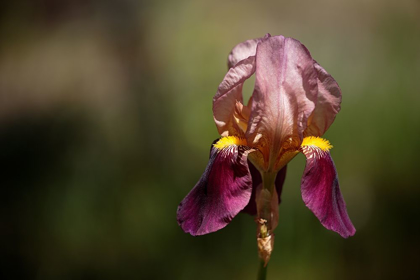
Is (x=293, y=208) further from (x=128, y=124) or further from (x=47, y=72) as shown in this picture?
(x=47, y=72)

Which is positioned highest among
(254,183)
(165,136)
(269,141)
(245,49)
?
(245,49)

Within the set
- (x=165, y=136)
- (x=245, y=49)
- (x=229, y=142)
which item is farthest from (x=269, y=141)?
(x=165, y=136)

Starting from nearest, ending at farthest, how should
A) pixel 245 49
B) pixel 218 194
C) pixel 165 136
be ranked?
pixel 218 194 → pixel 245 49 → pixel 165 136

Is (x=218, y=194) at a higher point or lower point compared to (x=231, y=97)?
lower

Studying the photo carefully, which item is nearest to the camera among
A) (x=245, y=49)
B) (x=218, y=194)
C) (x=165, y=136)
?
(x=218, y=194)

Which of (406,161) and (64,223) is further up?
(406,161)

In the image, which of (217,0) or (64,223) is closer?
(64,223)

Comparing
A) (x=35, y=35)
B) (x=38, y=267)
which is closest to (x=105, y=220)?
(x=38, y=267)

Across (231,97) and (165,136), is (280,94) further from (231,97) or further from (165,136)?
(165,136)
